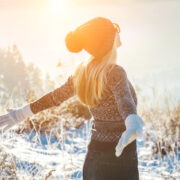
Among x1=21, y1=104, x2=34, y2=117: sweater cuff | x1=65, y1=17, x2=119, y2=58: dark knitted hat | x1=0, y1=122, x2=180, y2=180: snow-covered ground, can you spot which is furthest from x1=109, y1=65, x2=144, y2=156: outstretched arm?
x1=0, y1=122, x2=180, y2=180: snow-covered ground

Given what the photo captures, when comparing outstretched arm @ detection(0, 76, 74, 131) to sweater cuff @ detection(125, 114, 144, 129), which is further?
outstretched arm @ detection(0, 76, 74, 131)

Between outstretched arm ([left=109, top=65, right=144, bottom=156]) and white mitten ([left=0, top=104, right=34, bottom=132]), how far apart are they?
0.73 metres

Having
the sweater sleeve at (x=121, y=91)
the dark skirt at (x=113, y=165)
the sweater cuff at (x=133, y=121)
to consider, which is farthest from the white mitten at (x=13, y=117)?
the sweater cuff at (x=133, y=121)

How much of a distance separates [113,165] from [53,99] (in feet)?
2.12

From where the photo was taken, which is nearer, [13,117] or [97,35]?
[97,35]

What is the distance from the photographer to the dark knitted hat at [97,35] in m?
1.50

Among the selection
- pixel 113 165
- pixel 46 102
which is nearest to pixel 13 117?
pixel 46 102

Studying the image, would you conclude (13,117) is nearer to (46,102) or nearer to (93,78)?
(46,102)

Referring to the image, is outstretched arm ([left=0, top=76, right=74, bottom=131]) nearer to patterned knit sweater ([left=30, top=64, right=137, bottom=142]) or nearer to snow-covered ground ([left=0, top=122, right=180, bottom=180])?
patterned knit sweater ([left=30, top=64, right=137, bottom=142])

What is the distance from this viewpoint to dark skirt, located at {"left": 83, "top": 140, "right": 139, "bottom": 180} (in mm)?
1487

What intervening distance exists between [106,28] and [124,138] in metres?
0.74

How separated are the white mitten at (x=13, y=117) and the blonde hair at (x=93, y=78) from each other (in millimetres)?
436

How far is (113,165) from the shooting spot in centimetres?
149

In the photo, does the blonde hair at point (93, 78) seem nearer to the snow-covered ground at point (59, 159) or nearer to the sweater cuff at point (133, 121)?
the sweater cuff at point (133, 121)
